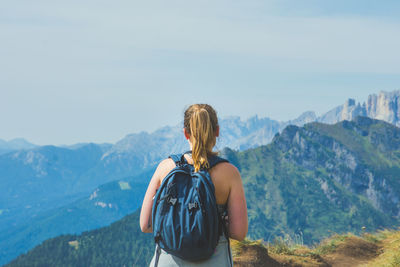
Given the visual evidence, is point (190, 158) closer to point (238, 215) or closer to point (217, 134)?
point (217, 134)

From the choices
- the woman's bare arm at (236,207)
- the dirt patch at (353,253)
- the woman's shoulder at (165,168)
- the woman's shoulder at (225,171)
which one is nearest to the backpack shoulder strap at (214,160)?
the woman's shoulder at (225,171)

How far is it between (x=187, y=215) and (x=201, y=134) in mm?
757

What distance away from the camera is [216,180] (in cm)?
366

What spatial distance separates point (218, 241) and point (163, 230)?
53 cm

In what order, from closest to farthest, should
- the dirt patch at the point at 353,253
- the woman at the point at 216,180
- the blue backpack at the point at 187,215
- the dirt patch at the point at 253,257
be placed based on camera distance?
1. the blue backpack at the point at 187,215
2. the woman at the point at 216,180
3. the dirt patch at the point at 253,257
4. the dirt patch at the point at 353,253

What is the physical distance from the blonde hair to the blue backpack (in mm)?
106

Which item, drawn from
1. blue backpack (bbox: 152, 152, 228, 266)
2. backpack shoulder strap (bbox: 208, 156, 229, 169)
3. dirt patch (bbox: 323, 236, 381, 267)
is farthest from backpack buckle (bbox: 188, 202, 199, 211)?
dirt patch (bbox: 323, 236, 381, 267)

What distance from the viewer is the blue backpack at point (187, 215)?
349 centimetres

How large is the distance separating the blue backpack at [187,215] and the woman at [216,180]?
0.33 ft

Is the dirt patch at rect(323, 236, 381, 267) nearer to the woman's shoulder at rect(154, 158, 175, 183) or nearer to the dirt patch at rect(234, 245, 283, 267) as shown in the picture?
the dirt patch at rect(234, 245, 283, 267)

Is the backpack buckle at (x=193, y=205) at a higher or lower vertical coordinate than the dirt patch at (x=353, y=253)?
higher

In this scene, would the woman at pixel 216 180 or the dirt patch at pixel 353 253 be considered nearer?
the woman at pixel 216 180

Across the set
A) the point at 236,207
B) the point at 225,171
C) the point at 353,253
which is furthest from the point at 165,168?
the point at 353,253

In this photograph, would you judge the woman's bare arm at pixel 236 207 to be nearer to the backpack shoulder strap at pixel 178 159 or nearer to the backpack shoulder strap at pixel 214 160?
the backpack shoulder strap at pixel 214 160
